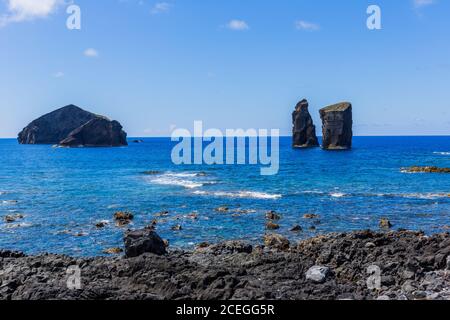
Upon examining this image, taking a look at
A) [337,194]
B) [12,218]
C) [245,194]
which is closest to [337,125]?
[337,194]

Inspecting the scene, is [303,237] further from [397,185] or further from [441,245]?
[397,185]

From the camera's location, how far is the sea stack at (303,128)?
175375 millimetres


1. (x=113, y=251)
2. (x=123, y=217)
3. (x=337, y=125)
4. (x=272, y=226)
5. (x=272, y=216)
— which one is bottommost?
(x=113, y=251)

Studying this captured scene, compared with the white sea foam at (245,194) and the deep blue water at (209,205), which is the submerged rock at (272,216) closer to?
the deep blue water at (209,205)

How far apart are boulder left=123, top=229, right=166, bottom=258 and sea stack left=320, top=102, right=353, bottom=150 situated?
5446 inches

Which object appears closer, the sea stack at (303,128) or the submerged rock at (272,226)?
the submerged rock at (272,226)

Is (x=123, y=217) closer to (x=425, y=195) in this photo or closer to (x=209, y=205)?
(x=209, y=205)

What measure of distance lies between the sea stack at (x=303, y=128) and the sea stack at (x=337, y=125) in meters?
12.1

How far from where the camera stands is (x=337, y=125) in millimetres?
160375

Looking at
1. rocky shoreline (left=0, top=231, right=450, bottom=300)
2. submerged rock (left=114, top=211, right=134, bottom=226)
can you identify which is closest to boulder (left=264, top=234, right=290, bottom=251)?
rocky shoreline (left=0, top=231, right=450, bottom=300)

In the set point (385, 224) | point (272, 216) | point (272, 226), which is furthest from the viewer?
point (272, 216)

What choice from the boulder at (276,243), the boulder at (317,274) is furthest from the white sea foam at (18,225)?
the boulder at (317,274)

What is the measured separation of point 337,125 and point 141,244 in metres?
143
